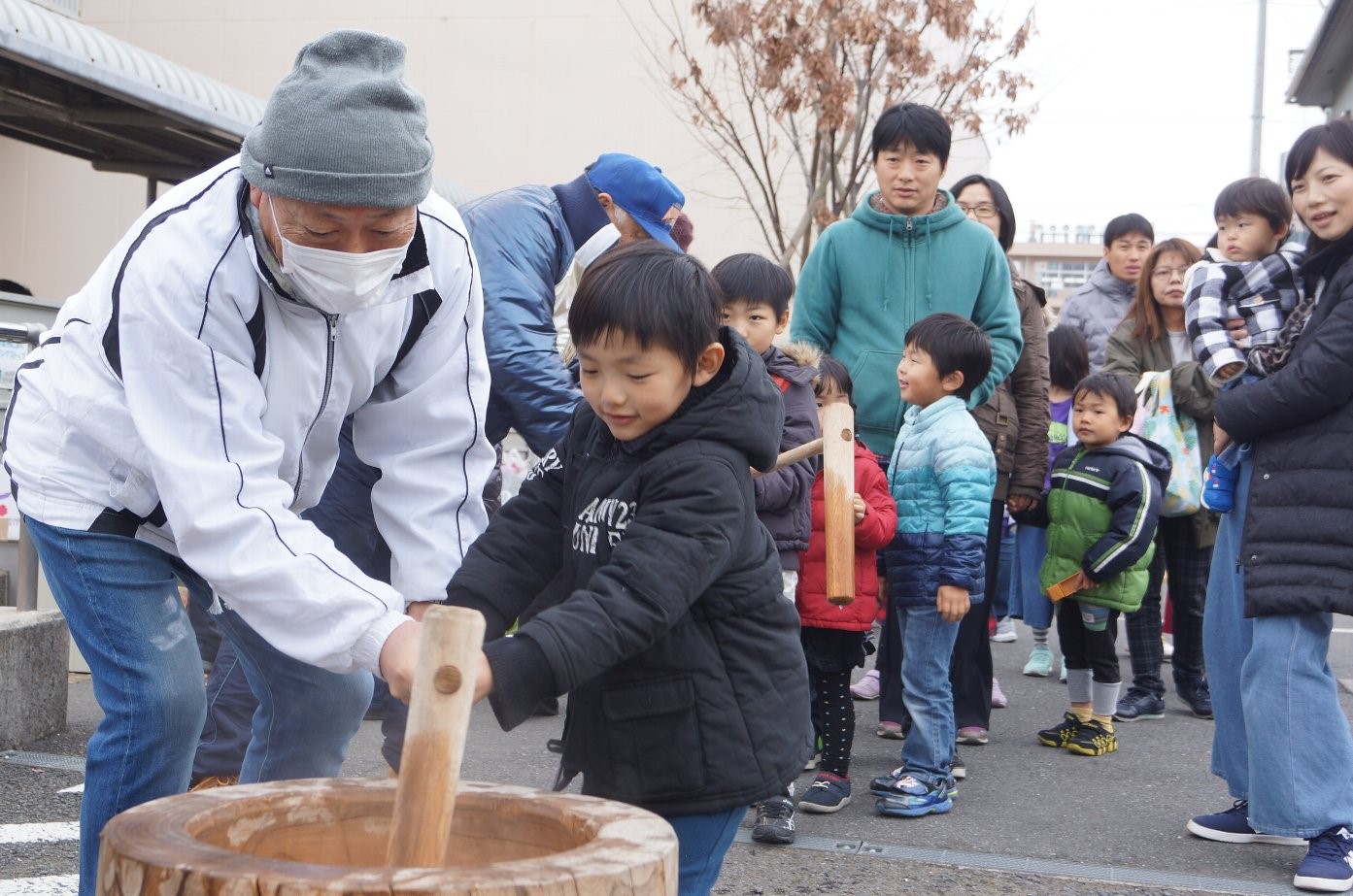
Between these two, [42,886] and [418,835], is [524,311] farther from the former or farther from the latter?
[418,835]

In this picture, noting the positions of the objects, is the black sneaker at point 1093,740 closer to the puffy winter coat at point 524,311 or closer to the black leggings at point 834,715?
the black leggings at point 834,715

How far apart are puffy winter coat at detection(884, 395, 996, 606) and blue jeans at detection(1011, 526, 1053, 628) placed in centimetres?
209

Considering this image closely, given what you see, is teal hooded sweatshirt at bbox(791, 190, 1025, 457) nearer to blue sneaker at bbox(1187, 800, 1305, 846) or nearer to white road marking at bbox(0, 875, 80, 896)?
blue sneaker at bbox(1187, 800, 1305, 846)

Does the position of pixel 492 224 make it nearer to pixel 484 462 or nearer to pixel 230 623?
pixel 484 462

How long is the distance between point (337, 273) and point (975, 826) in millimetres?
2922

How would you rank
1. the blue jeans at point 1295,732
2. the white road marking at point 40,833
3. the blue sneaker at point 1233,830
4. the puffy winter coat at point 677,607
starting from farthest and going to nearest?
the blue sneaker at point 1233,830 < the white road marking at point 40,833 < the blue jeans at point 1295,732 < the puffy winter coat at point 677,607

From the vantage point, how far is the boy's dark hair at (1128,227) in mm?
7320

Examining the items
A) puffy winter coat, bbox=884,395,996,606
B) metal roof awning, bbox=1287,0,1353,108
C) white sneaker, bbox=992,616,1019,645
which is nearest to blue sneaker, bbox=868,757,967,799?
puffy winter coat, bbox=884,395,996,606

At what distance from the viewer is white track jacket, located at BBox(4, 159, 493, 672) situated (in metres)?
2.37

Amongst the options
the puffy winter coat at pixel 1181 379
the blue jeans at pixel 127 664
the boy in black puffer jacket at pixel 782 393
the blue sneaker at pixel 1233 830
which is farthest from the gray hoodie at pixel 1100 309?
the blue jeans at pixel 127 664

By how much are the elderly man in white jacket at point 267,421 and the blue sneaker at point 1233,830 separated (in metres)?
2.62

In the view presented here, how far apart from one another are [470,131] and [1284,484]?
1524cm

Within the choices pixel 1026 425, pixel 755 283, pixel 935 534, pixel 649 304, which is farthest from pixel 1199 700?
pixel 649 304

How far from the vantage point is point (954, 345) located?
15.1ft
